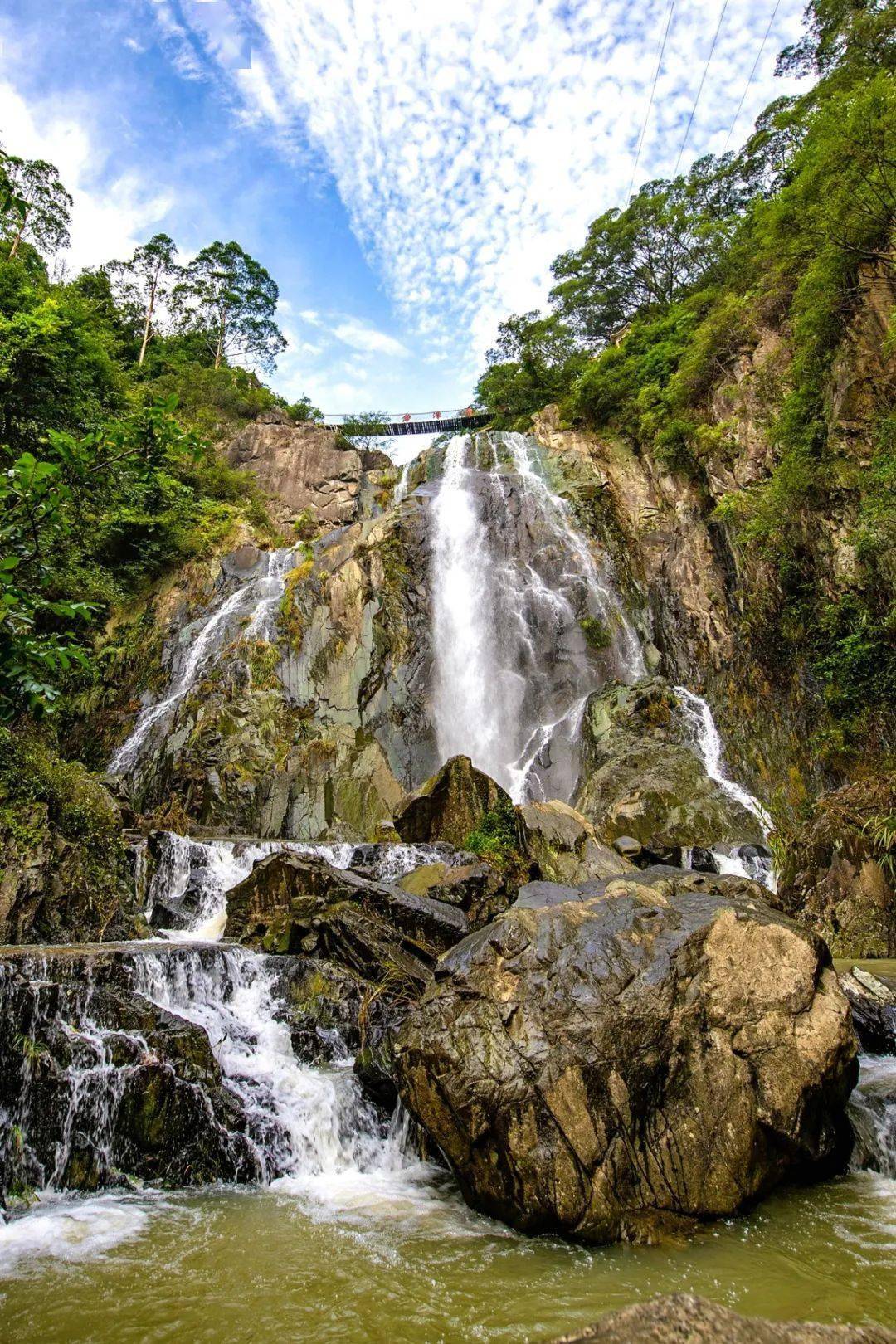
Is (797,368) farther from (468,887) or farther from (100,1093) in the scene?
(100,1093)

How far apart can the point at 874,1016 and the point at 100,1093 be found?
7.30 meters

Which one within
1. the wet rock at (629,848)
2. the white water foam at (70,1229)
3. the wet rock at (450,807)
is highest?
the wet rock at (450,807)

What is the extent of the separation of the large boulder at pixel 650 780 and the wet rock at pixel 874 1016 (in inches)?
242

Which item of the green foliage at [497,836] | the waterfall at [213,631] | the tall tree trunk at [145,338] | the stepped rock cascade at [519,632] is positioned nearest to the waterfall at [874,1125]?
the green foliage at [497,836]

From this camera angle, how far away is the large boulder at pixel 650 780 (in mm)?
14609

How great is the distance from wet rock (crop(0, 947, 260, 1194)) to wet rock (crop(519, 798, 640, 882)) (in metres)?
7.37

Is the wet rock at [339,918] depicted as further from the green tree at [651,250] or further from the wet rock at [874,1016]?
the green tree at [651,250]

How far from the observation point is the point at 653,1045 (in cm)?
487

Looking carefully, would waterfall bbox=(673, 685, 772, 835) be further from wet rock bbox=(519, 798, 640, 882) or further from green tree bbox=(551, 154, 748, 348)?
green tree bbox=(551, 154, 748, 348)

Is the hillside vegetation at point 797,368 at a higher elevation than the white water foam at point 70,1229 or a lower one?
higher

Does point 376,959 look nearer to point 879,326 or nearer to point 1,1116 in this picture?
point 1,1116

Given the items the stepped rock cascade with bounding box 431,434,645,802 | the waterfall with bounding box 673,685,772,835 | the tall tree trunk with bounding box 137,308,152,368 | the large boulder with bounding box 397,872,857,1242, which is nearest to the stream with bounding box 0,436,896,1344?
the large boulder with bounding box 397,872,857,1242

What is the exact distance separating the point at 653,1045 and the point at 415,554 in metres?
20.0

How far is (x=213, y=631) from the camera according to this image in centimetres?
2230
